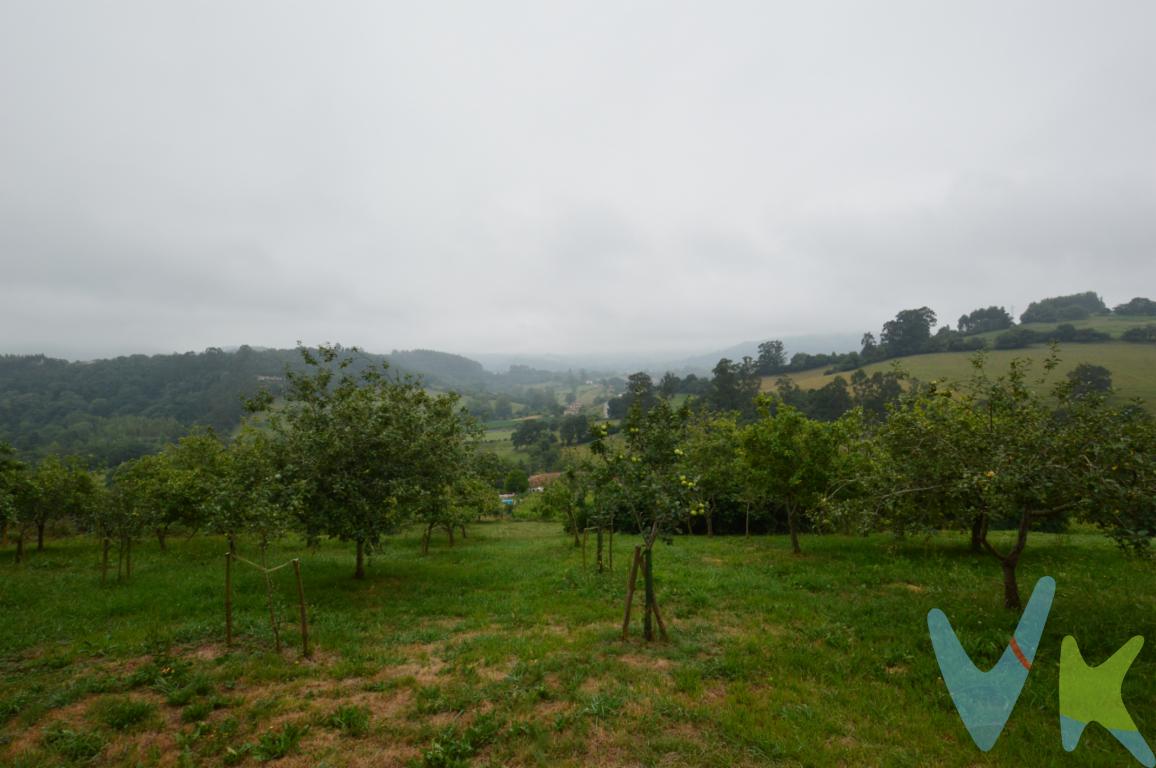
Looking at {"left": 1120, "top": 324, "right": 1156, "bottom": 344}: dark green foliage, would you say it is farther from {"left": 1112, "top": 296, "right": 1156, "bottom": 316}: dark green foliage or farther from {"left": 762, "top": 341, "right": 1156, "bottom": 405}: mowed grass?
{"left": 1112, "top": 296, "right": 1156, "bottom": 316}: dark green foliage

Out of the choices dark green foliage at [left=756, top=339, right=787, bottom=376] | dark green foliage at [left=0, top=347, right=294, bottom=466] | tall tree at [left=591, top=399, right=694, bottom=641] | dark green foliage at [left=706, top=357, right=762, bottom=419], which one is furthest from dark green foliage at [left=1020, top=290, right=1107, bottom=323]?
dark green foliage at [left=0, top=347, right=294, bottom=466]

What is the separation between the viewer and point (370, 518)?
43.0ft

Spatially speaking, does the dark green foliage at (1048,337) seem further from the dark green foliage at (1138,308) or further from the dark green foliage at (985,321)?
the dark green foliage at (1138,308)

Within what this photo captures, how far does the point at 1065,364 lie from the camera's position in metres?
78.5

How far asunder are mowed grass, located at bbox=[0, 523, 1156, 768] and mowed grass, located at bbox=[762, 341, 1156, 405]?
71949mm

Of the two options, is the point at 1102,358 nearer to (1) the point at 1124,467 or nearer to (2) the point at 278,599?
(1) the point at 1124,467

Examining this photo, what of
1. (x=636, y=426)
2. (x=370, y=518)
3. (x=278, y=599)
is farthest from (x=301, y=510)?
(x=636, y=426)

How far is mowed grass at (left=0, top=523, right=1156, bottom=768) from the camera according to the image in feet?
20.8

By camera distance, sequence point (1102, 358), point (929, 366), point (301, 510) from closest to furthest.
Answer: point (301, 510) → point (1102, 358) → point (929, 366)

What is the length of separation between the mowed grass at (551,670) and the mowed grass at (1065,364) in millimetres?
71949

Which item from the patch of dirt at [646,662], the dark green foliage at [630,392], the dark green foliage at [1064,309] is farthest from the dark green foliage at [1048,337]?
the patch of dirt at [646,662]

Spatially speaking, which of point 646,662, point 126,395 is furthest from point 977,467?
point 126,395

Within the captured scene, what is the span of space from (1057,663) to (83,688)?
57.9 ft

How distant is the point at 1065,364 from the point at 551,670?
112002 millimetres
